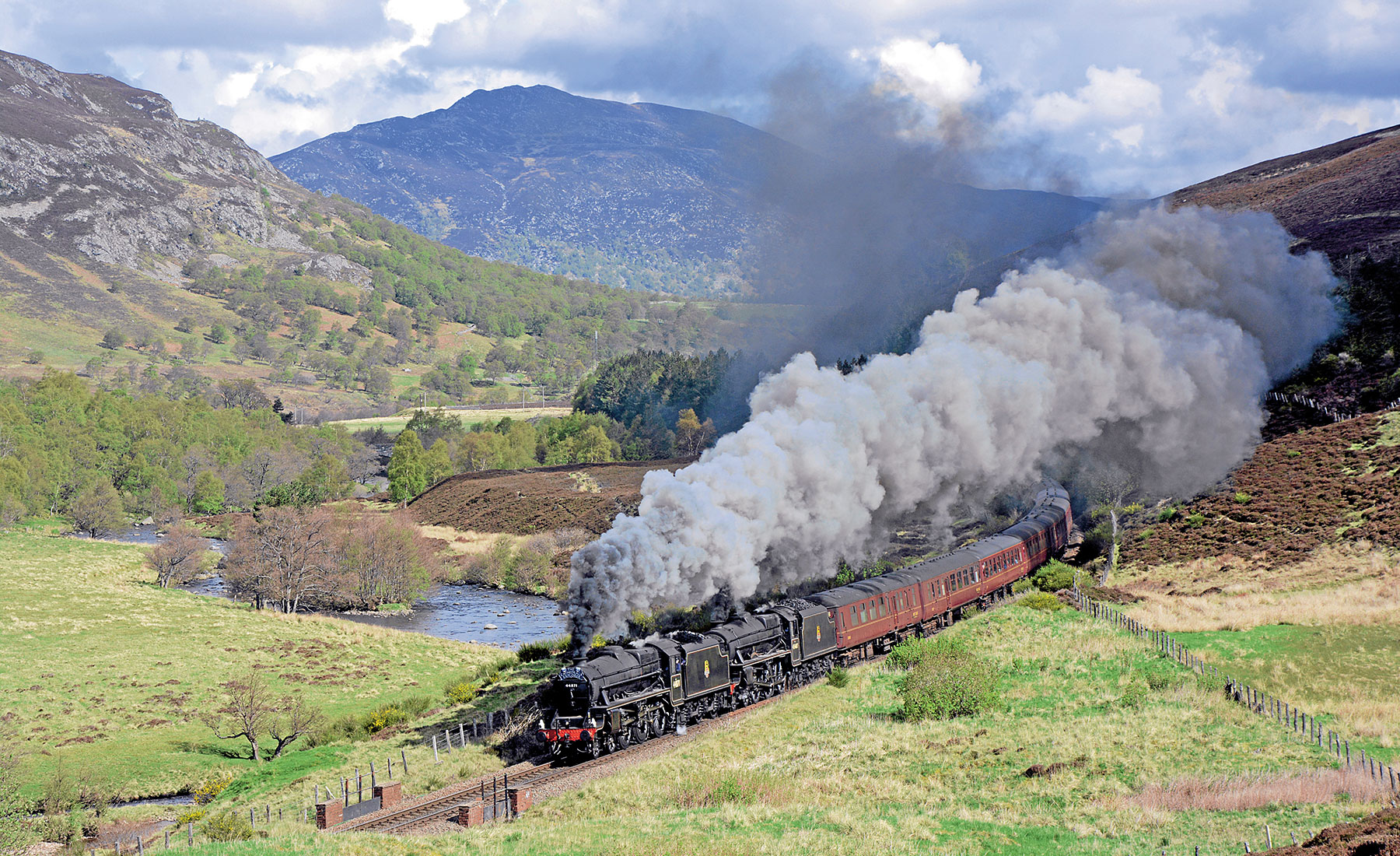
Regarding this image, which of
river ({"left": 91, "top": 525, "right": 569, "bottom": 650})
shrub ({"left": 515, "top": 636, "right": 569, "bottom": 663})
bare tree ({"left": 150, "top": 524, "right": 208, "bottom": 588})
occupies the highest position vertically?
bare tree ({"left": 150, "top": 524, "right": 208, "bottom": 588})

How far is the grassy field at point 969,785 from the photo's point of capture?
21.5 meters

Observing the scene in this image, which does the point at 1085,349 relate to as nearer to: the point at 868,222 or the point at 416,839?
the point at 416,839

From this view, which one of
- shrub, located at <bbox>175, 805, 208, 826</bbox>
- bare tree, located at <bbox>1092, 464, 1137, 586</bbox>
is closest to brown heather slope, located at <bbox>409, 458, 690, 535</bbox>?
bare tree, located at <bbox>1092, 464, 1137, 586</bbox>

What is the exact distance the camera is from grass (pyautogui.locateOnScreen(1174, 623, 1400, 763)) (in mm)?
28172

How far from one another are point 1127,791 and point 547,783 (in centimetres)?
1554

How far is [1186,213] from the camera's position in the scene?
259ft

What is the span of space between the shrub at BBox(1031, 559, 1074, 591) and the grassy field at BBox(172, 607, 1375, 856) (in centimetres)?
1648

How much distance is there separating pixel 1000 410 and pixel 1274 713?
29.9m

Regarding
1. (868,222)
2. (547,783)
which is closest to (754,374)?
(868,222)

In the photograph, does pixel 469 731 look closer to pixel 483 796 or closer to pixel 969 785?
pixel 483 796

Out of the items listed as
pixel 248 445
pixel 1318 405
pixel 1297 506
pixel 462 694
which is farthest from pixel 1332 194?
pixel 248 445

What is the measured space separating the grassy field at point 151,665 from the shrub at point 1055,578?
32791 millimetres

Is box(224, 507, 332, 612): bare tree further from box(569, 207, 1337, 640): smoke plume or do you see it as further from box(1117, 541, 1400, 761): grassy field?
box(1117, 541, 1400, 761): grassy field

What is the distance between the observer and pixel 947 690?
3397 centimetres
